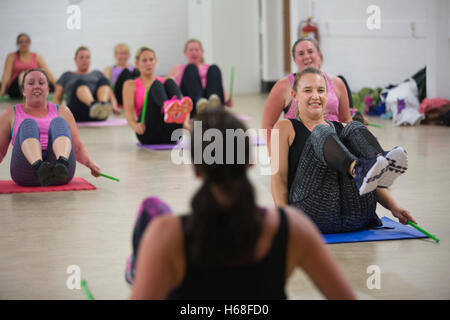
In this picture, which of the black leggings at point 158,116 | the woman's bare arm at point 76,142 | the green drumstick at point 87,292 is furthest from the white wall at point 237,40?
the green drumstick at point 87,292

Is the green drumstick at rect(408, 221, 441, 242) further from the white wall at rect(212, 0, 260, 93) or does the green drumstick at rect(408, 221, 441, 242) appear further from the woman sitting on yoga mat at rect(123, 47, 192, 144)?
the white wall at rect(212, 0, 260, 93)

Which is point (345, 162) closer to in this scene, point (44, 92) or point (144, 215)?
point (144, 215)

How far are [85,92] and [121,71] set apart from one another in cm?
141

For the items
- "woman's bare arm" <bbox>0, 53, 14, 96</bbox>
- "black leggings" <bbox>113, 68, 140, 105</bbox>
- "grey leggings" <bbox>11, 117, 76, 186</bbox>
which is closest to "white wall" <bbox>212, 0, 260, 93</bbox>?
"black leggings" <bbox>113, 68, 140, 105</bbox>

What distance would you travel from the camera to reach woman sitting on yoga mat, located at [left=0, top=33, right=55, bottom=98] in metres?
11.4

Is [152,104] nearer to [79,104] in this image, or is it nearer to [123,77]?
[79,104]

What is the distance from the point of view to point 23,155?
4684 millimetres

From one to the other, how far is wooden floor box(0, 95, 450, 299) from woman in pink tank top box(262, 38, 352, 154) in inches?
20.6

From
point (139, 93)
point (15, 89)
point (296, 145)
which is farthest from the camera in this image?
point (15, 89)

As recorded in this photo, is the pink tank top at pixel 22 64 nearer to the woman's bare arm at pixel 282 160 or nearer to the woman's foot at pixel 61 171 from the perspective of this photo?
the woman's foot at pixel 61 171

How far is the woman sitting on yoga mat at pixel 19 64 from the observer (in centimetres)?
1143

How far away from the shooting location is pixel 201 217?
1.57 meters

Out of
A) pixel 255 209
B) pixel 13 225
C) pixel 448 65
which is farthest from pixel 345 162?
pixel 448 65

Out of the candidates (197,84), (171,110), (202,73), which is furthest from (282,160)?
(202,73)
